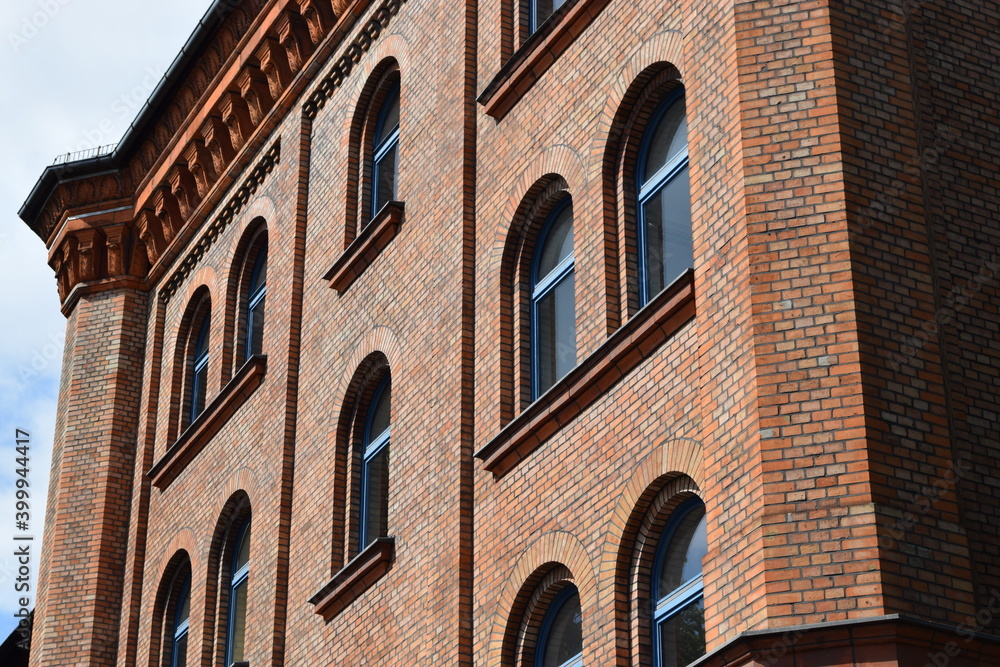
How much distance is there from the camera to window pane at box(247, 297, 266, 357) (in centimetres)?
2336

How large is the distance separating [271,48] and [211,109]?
1.85 metres

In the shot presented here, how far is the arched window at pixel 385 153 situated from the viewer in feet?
67.8

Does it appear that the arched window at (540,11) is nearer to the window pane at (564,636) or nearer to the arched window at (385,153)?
the arched window at (385,153)

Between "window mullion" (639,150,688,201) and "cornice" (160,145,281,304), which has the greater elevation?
"cornice" (160,145,281,304)

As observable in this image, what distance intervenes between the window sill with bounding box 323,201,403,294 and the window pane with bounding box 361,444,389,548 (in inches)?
91.4

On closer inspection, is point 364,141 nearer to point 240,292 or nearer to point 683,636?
point 240,292

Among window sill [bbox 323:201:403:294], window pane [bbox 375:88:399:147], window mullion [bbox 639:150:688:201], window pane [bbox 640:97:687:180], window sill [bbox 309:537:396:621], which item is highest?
window pane [bbox 375:88:399:147]

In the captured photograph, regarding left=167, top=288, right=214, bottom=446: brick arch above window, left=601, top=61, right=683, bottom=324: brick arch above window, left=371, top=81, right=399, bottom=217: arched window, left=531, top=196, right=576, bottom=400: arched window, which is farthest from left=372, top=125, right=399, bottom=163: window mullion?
left=601, top=61, right=683, bottom=324: brick arch above window

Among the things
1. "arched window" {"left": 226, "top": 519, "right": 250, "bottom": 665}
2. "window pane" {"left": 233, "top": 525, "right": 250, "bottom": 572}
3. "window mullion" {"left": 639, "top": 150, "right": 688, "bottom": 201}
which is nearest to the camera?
"window mullion" {"left": 639, "top": 150, "right": 688, "bottom": 201}

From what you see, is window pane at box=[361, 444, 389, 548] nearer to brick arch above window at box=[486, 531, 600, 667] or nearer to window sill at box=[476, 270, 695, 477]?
window sill at box=[476, 270, 695, 477]

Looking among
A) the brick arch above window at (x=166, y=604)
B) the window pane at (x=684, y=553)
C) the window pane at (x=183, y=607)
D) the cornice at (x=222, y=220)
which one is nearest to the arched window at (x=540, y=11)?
the cornice at (x=222, y=220)

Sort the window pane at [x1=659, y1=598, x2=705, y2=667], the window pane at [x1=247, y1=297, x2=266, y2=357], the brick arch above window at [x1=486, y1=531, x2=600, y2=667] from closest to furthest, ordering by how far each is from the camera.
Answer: the window pane at [x1=659, y1=598, x2=705, y2=667] < the brick arch above window at [x1=486, y1=531, x2=600, y2=667] < the window pane at [x1=247, y1=297, x2=266, y2=357]

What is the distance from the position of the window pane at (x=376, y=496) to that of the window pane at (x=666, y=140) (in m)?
4.75

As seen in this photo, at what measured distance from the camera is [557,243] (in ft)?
54.9
